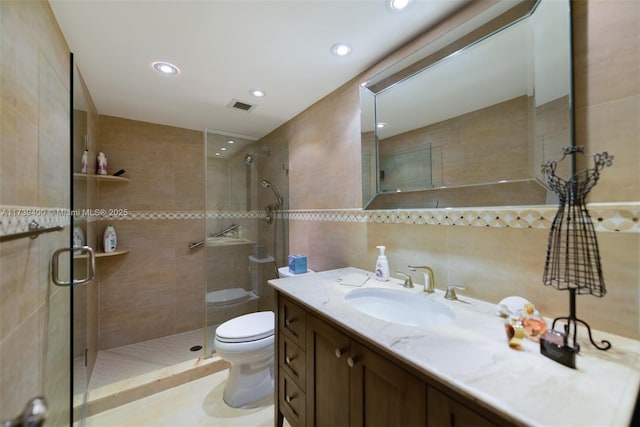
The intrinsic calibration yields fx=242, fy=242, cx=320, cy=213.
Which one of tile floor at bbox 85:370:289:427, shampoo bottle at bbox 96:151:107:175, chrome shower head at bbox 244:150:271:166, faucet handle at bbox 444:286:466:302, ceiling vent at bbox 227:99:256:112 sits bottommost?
tile floor at bbox 85:370:289:427

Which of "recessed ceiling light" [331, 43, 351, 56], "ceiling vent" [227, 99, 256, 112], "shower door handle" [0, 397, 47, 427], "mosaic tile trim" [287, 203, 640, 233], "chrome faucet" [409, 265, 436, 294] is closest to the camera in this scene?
"shower door handle" [0, 397, 47, 427]

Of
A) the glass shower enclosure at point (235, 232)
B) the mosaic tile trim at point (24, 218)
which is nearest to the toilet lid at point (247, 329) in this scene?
the glass shower enclosure at point (235, 232)

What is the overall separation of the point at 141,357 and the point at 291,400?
1784 millimetres

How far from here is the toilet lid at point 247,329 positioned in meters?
1.67

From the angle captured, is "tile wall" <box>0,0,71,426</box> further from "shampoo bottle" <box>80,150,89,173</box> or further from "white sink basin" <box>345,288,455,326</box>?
"white sink basin" <box>345,288,455,326</box>

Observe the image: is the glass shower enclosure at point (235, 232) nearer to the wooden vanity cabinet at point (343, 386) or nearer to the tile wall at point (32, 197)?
the tile wall at point (32, 197)

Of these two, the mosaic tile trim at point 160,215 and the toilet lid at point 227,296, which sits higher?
the mosaic tile trim at point 160,215

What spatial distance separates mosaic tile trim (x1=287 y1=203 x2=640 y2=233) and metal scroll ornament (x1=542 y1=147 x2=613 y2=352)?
5cm

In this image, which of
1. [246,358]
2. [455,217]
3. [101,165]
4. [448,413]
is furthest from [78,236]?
[455,217]

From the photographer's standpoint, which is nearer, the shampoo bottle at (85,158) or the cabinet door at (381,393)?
the cabinet door at (381,393)

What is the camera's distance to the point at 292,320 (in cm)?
124

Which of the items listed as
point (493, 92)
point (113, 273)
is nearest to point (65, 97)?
point (113, 273)

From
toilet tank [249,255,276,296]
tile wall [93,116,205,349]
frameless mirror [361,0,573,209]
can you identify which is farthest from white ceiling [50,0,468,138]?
toilet tank [249,255,276,296]

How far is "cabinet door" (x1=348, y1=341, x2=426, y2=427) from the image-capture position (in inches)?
26.8
